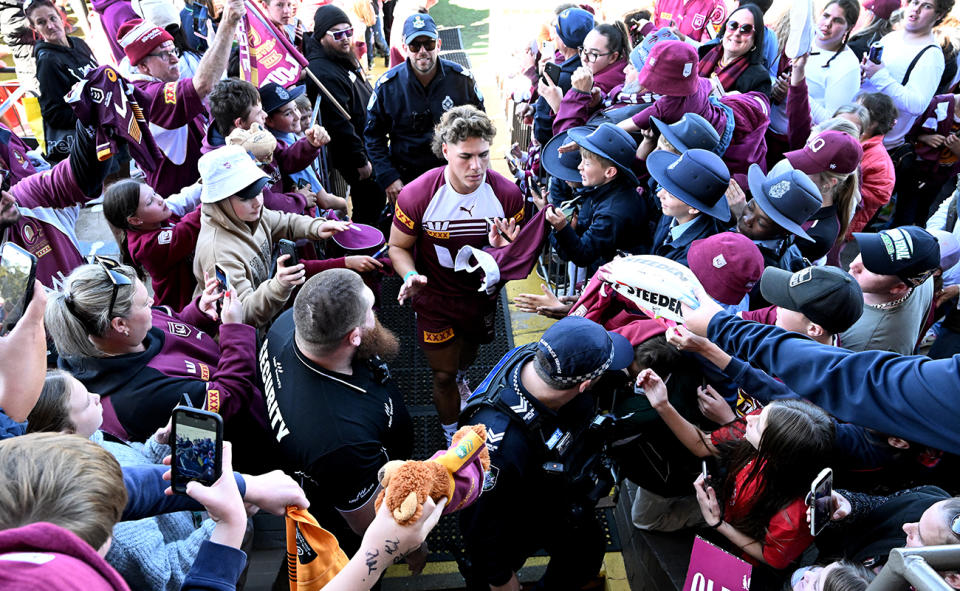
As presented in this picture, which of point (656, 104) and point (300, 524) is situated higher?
point (656, 104)

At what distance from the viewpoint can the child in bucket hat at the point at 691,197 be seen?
337 centimetres

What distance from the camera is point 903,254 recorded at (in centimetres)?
280

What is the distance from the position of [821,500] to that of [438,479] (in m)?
1.36

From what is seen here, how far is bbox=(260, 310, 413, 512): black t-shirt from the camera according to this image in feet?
8.07

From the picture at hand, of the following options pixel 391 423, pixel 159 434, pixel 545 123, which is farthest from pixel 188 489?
pixel 545 123

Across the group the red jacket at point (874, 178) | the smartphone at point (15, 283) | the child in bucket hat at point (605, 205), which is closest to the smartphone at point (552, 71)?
the child in bucket hat at point (605, 205)

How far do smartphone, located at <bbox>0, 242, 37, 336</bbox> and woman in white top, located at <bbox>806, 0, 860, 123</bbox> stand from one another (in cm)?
557

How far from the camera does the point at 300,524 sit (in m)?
1.97

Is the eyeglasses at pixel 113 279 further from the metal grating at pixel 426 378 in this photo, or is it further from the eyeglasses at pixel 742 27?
the eyeglasses at pixel 742 27

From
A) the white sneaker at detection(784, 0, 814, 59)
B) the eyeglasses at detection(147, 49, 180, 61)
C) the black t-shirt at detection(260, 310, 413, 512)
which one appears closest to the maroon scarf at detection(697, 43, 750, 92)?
the white sneaker at detection(784, 0, 814, 59)

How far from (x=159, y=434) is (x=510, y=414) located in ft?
4.55

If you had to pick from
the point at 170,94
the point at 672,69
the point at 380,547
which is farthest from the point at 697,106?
the point at 380,547

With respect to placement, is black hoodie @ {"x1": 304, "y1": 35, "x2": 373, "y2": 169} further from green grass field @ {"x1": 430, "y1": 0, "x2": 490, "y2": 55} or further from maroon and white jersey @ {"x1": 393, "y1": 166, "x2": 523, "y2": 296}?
green grass field @ {"x1": 430, "y1": 0, "x2": 490, "y2": 55}

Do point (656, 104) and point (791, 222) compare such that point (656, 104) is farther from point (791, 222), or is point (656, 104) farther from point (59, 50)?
point (59, 50)
